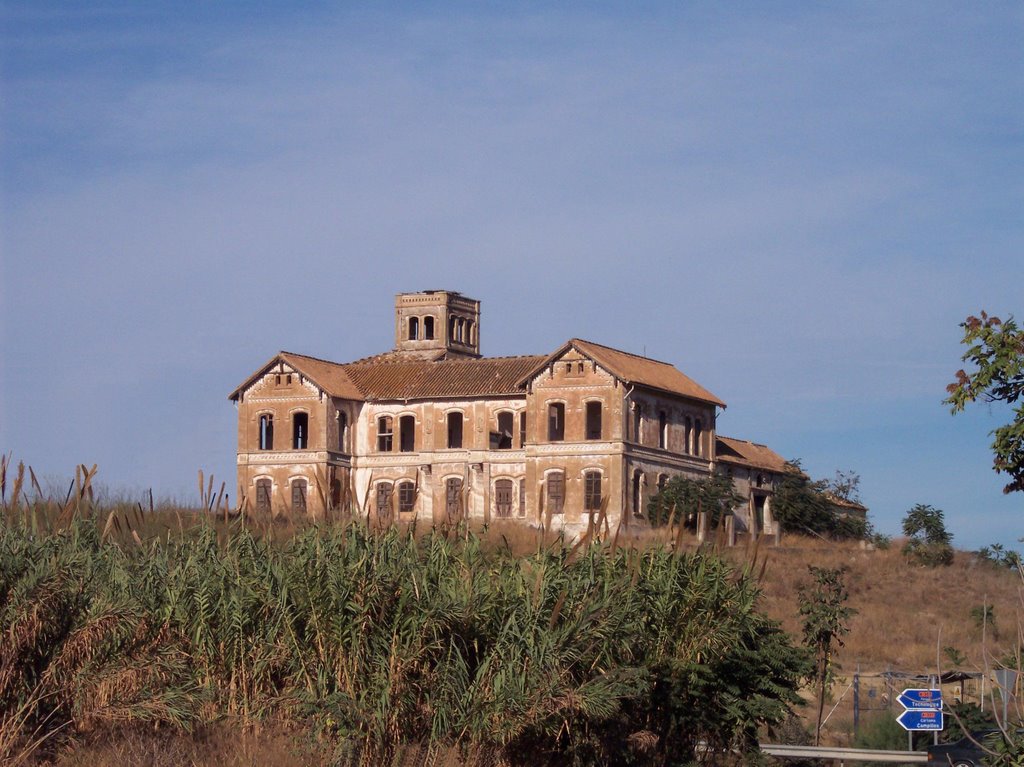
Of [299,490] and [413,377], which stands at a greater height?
[413,377]

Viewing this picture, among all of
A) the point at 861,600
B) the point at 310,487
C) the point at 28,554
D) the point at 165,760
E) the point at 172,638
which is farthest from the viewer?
the point at 310,487

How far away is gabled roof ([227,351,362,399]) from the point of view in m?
60.3

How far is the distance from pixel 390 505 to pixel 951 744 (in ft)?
29.8

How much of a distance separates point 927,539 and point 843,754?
42.3 m

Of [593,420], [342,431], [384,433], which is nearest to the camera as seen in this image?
[593,420]

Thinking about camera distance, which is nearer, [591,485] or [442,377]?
[591,485]

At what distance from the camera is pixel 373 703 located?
53.4 feet

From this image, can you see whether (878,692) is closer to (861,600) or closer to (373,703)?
(861,600)

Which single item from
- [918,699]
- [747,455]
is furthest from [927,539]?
[918,699]

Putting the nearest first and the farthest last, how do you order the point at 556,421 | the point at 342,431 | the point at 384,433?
the point at 556,421 → the point at 342,431 → the point at 384,433

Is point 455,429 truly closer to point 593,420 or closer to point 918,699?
point 593,420

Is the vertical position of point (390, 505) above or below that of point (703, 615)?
above

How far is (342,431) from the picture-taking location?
60.7 metres

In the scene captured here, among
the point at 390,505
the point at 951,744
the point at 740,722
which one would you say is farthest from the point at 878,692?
the point at 390,505
